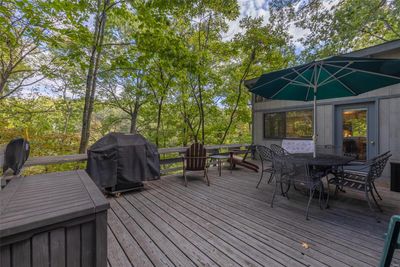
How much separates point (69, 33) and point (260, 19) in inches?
254

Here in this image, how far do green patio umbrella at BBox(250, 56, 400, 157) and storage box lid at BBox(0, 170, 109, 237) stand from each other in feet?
10.5

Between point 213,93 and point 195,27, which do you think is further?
point 213,93

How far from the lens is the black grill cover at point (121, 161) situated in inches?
131

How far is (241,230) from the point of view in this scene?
7.71 feet

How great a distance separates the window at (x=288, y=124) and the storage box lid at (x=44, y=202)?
6.43m

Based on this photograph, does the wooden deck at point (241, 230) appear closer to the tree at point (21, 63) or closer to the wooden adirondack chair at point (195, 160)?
the wooden adirondack chair at point (195, 160)

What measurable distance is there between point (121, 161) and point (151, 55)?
3360 mm

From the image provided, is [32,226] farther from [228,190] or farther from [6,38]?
[6,38]

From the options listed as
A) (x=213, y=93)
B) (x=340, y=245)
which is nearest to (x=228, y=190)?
(x=340, y=245)

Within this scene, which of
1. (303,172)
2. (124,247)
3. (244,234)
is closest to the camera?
(124,247)

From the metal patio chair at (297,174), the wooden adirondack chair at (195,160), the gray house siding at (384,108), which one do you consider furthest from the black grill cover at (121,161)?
the gray house siding at (384,108)

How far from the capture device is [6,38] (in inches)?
190

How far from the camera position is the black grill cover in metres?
3.33

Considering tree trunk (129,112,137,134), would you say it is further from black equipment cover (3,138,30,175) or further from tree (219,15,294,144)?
black equipment cover (3,138,30,175)
